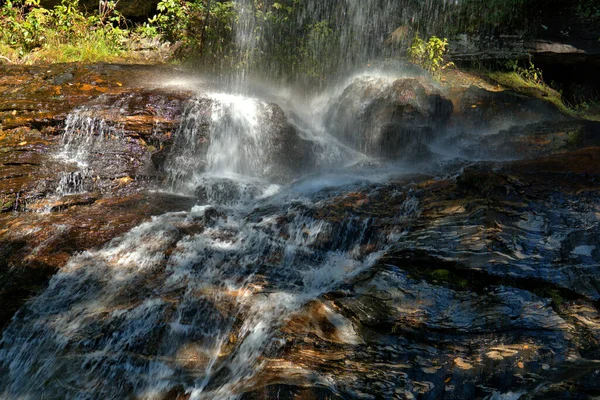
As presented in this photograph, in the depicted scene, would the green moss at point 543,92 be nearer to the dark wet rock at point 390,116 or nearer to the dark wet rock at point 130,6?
the dark wet rock at point 390,116

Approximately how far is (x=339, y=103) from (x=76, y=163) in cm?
458

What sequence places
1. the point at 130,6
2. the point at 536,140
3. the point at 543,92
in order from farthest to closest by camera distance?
1. the point at 130,6
2. the point at 543,92
3. the point at 536,140

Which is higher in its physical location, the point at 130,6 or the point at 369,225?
the point at 130,6

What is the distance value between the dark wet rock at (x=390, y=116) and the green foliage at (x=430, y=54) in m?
1.41

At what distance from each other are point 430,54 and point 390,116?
2.67 m

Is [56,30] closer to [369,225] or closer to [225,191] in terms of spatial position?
[225,191]

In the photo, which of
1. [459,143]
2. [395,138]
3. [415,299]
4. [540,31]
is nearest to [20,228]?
[415,299]

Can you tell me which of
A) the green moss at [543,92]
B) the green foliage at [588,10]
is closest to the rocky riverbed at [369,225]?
the green moss at [543,92]

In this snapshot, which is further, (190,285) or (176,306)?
(190,285)

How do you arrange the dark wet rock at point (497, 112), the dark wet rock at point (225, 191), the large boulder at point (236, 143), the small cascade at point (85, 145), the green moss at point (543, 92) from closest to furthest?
the small cascade at point (85, 145) < the dark wet rock at point (225, 191) < the large boulder at point (236, 143) < the dark wet rock at point (497, 112) < the green moss at point (543, 92)

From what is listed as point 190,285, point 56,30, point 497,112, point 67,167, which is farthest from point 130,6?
point 190,285

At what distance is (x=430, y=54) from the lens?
916cm

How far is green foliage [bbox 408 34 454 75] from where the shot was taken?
9148 mm

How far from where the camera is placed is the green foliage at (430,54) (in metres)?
9.15
